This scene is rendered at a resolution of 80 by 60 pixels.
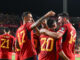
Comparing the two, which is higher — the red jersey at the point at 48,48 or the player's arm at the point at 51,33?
the player's arm at the point at 51,33

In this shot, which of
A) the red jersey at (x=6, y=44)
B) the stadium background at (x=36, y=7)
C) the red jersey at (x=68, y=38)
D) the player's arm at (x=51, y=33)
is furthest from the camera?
the stadium background at (x=36, y=7)

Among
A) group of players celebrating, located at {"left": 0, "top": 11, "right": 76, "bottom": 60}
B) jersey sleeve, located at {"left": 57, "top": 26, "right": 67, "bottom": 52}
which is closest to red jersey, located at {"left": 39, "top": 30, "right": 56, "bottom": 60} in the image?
group of players celebrating, located at {"left": 0, "top": 11, "right": 76, "bottom": 60}

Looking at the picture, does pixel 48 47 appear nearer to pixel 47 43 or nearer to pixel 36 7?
pixel 47 43

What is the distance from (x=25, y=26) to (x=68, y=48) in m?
1.02

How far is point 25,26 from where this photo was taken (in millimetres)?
3551

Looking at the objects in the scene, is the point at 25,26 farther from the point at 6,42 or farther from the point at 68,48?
the point at 6,42

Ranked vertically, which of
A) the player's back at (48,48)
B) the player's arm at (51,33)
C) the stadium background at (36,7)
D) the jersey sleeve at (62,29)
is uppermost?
the stadium background at (36,7)

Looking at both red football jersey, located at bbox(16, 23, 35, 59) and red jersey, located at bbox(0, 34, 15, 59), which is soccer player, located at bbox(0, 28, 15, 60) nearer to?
red jersey, located at bbox(0, 34, 15, 59)

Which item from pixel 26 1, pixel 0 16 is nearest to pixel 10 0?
pixel 26 1

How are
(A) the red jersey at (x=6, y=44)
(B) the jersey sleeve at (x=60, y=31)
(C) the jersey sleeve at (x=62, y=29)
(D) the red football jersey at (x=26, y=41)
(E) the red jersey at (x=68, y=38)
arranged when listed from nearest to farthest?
(B) the jersey sleeve at (x=60, y=31) < (C) the jersey sleeve at (x=62, y=29) < (D) the red football jersey at (x=26, y=41) < (E) the red jersey at (x=68, y=38) < (A) the red jersey at (x=6, y=44)

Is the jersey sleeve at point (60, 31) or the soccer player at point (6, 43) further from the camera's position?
the soccer player at point (6, 43)

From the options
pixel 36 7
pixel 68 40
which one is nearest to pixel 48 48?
pixel 68 40

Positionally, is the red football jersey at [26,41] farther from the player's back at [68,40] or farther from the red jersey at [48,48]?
the player's back at [68,40]

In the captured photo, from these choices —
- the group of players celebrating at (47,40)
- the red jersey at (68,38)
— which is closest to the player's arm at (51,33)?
the group of players celebrating at (47,40)
